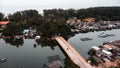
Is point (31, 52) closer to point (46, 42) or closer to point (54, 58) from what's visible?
point (54, 58)

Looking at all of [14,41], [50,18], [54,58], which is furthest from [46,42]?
[50,18]

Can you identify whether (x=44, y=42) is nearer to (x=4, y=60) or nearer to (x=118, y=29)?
(x=4, y=60)

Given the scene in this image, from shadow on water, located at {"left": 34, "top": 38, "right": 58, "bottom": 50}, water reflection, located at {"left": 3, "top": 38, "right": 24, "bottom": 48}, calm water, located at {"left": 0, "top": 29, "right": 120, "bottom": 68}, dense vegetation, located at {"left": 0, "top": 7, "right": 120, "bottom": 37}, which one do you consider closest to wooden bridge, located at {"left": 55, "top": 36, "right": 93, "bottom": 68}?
calm water, located at {"left": 0, "top": 29, "right": 120, "bottom": 68}

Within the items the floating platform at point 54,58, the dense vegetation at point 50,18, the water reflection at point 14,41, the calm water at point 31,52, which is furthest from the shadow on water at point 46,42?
A: the floating platform at point 54,58

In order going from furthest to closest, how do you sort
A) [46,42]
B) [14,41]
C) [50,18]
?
[50,18] → [14,41] → [46,42]

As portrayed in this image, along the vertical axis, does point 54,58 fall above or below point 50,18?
above

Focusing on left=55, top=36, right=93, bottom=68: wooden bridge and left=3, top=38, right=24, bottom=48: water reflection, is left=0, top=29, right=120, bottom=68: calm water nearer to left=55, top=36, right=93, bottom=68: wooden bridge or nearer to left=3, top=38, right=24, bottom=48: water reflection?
left=3, top=38, right=24, bottom=48: water reflection

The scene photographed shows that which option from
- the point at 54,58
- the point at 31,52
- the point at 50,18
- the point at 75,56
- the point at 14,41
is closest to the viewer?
the point at 75,56
